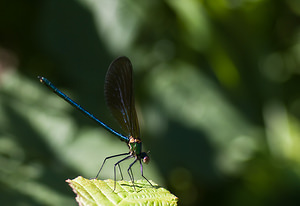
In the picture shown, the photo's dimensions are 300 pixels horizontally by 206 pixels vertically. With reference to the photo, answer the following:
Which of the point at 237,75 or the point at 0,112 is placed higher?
the point at 237,75

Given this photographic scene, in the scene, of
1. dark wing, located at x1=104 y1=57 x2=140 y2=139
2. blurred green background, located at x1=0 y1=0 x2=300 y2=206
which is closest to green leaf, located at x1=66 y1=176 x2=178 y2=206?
dark wing, located at x1=104 y1=57 x2=140 y2=139

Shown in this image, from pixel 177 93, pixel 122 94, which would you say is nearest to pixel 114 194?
pixel 122 94

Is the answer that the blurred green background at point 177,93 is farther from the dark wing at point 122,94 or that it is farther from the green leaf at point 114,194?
the green leaf at point 114,194

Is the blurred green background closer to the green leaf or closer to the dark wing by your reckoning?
the dark wing

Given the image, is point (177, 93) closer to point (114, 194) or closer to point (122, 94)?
point (122, 94)

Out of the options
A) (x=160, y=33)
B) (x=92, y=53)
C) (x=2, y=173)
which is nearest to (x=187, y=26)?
(x=160, y=33)

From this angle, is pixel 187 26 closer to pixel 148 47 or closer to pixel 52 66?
pixel 148 47
